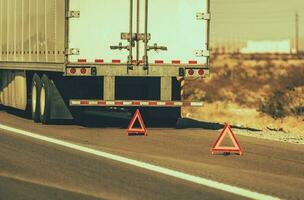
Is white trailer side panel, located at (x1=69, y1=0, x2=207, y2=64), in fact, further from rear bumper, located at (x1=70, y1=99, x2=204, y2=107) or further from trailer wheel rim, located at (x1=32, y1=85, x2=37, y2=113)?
trailer wheel rim, located at (x1=32, y1=85, x2=37, y2=113)

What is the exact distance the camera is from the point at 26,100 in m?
21.6

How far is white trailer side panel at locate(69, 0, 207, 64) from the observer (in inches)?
700

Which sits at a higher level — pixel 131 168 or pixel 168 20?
pixel 168 20

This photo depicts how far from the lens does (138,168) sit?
11.1m

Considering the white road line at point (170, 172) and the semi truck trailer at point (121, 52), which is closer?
the white road line at point (170, 172)

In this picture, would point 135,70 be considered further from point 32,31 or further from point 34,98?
point 32,31

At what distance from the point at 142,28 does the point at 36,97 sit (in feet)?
12.7

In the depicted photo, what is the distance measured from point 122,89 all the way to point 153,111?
1.13 m

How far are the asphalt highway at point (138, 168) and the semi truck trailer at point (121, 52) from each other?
1820 millimetres

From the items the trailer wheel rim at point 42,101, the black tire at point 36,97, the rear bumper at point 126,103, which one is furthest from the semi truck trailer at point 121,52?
the black tire at point 36,97

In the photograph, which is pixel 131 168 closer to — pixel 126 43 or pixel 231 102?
pixel 126 43

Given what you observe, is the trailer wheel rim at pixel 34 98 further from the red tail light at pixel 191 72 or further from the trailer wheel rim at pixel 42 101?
the red tail light at pixel 191 72

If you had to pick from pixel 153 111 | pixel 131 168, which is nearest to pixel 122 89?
pixel 153 111

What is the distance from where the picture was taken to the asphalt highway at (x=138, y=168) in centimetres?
906
